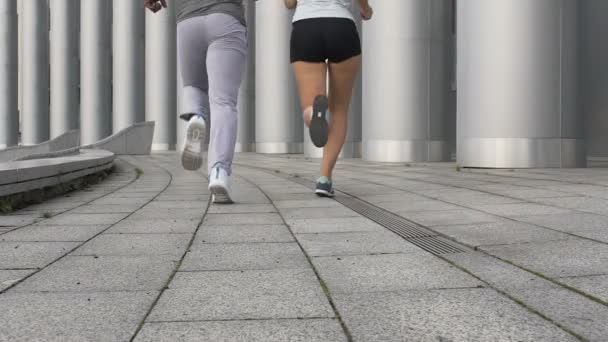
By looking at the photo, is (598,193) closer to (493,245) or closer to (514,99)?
(493,245)

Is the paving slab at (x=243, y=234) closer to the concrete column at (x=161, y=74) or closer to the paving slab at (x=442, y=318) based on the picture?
the paving slab at (x=442, y=318)

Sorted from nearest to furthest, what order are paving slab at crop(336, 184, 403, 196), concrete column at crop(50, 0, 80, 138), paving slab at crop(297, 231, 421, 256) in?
paving slab at crop(297, 231, 421, 256)
paving slab at crop(336, 184, 403, 196)
concrete column at crop(50, 0, 80, 138)

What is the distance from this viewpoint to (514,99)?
855 cm

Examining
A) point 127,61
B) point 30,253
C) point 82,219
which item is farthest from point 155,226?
point 127,61

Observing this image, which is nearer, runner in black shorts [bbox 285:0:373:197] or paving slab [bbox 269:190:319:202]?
runner in black shorts [bbox 285:0:373:197]

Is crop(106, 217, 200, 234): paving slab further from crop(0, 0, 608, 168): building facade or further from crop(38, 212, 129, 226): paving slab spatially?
crop(0, 0, 608, 168): building facade

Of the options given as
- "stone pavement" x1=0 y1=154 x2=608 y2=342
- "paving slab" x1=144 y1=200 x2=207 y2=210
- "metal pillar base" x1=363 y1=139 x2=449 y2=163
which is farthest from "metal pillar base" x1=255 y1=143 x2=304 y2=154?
"stone pavement" x1=0 y1=154 x2=608 y2=342

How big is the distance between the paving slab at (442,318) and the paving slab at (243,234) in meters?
1.27

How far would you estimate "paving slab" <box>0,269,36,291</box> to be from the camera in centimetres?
236

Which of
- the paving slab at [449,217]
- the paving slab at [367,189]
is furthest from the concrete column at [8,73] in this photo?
the paving slab at [449,217]

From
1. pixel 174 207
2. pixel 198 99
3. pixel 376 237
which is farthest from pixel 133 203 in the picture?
pixel 376 237

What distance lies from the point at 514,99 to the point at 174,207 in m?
5.53

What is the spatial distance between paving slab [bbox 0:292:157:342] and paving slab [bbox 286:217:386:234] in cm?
156

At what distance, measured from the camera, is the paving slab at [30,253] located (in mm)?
2734
